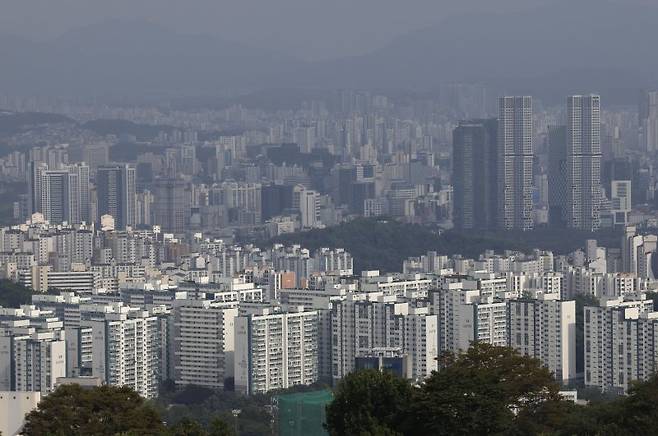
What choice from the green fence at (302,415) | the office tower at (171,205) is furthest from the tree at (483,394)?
the office tower at (171,205)

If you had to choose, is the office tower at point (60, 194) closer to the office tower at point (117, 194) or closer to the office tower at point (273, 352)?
the office tower at point (117, 194)

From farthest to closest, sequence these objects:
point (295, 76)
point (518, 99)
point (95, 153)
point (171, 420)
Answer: point (295, 76), point (95, 153), point (518, 99), point (171, 420)

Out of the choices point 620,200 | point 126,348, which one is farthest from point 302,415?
point 620,200

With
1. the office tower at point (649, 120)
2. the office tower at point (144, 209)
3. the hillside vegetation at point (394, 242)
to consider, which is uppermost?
the office tower at point (649, 120)

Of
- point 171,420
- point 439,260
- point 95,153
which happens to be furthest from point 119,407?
point 95,153

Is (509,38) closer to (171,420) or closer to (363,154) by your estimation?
(363,154)

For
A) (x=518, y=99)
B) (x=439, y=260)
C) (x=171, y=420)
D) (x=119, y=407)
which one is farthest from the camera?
(x=518, y=99)
